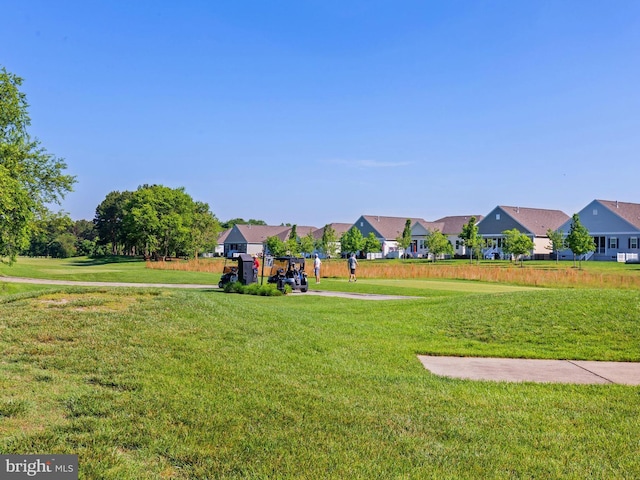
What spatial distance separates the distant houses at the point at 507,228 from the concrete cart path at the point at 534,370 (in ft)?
183

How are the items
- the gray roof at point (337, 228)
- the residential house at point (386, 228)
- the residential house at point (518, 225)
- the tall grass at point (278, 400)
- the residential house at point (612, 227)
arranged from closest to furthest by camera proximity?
the tall grass at point (278, 400) → the residential house at point (612, 227) → the residential house at point (518, 225) → the residential house at point (386, 228) → the gray roof at point (337, 228)

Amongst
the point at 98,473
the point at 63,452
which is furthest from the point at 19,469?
the point at 98,473

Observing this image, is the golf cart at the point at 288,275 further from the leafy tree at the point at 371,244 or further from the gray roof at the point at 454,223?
the gray roof at the point at 454,223

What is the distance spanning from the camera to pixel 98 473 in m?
3.97

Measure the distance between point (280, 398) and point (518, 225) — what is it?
69949mm

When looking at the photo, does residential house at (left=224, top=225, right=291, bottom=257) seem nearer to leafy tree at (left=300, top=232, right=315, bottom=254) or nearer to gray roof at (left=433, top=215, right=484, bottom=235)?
leafy tree at (left=300, top=232, right=315, bottom=254)

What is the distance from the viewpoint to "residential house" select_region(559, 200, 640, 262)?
60.5 meters

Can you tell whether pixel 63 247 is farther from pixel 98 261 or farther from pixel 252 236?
pixel 252 236

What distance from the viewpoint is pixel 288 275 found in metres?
23.2

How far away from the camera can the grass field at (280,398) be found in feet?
14.1

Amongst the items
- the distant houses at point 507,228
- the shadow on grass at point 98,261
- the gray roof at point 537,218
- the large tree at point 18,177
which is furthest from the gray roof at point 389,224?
the large tree at point 18,177

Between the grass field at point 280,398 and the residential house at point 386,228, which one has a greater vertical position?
the residential house at point 386,228

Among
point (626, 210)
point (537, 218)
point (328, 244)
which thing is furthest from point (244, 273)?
point (537, 218)

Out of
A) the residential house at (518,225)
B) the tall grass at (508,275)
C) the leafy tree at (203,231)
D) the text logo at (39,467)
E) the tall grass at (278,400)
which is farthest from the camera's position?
the leafy tree at (203,231)
